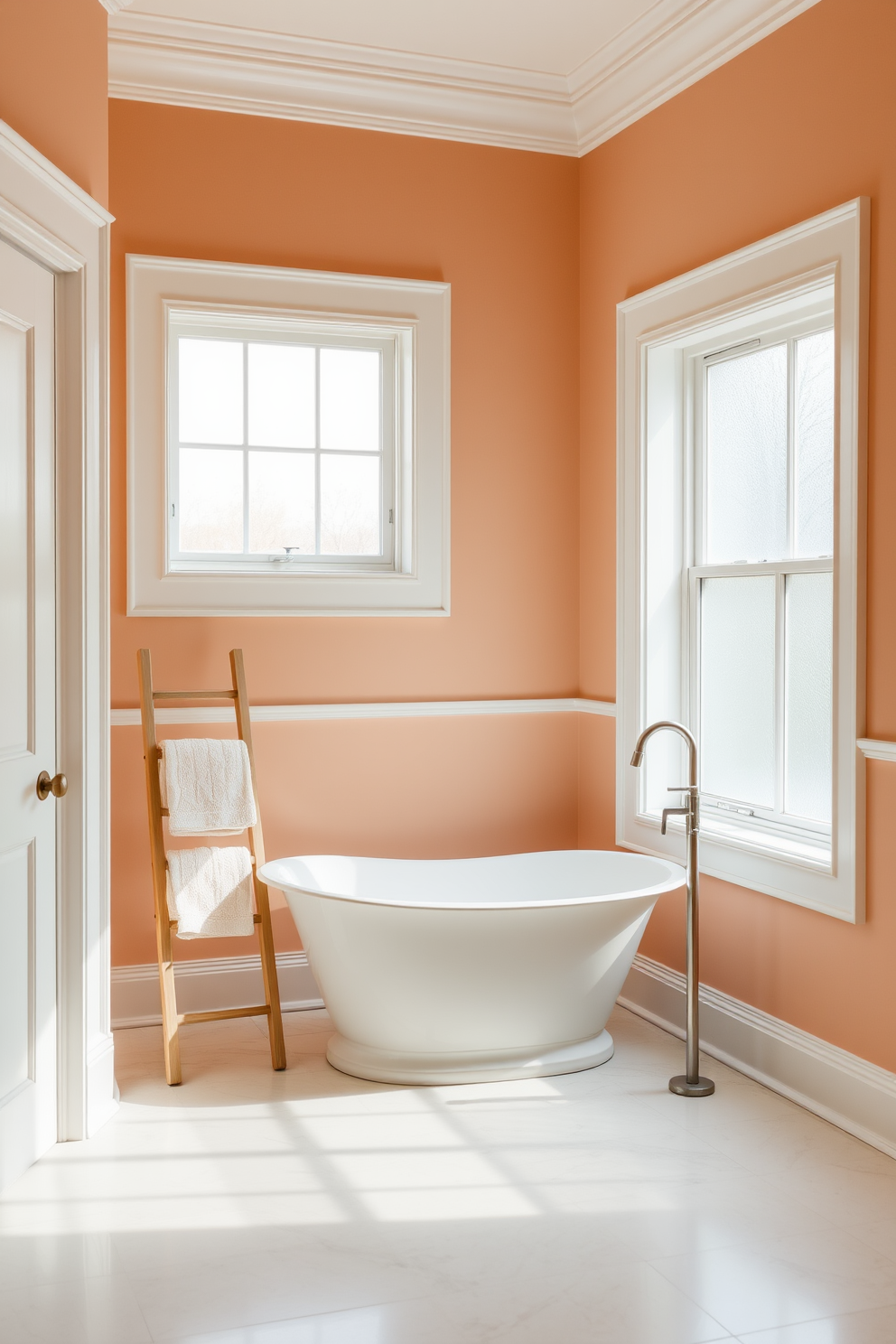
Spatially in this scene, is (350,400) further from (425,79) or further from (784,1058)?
(784,1058)

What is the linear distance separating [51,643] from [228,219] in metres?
1.64

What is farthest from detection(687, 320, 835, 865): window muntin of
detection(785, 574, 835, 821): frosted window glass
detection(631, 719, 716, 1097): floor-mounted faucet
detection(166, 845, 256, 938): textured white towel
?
detection(166, 845, 256, 938): textured white towel

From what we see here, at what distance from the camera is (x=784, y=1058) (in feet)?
10.0

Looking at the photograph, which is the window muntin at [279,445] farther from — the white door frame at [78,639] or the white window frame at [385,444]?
the white door frame at [78,639]

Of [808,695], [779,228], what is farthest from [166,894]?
[779,228]

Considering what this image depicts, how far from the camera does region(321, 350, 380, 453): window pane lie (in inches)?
153

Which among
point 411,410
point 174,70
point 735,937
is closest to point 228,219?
point 174,70

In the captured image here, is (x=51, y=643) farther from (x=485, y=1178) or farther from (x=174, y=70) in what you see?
(x=174, y=70)

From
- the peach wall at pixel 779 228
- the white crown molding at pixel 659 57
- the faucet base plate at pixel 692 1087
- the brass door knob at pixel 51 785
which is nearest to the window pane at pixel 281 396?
the peach wall at pixel 779 228

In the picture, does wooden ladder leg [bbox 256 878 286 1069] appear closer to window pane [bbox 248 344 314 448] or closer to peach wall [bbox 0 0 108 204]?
window pane [bbox 248 344 314 448]

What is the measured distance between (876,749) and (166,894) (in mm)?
1966

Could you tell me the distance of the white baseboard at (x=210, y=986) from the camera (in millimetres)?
3604

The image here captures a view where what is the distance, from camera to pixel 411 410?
153 inches

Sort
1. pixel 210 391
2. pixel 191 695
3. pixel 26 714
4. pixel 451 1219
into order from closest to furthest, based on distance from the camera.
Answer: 1. pixel 451 1219
2. pixel 26 714
3. pixel 191 695
4. pixel 210 391
